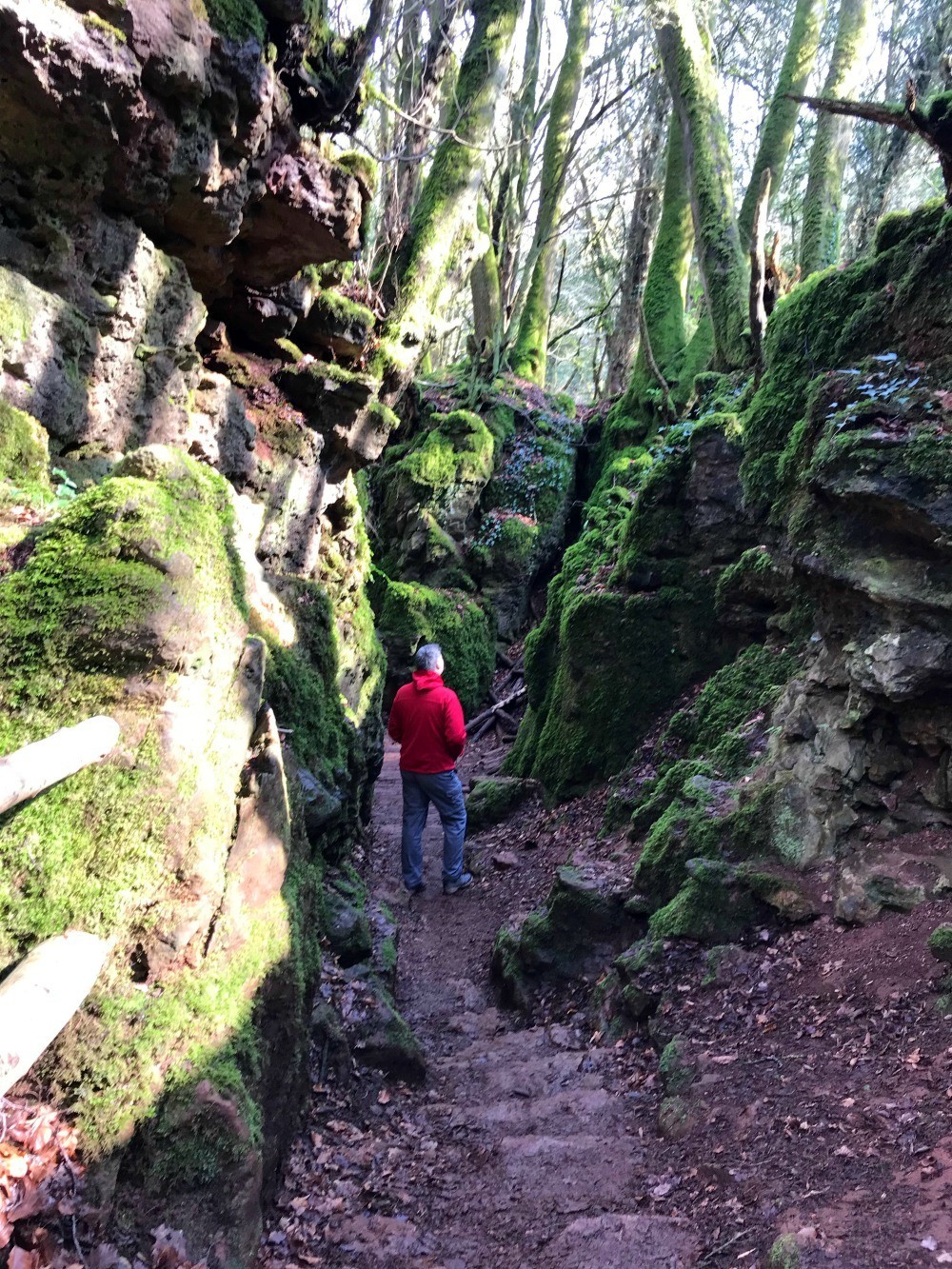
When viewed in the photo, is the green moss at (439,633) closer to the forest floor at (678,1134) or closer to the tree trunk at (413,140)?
the tree trunk at (413,140)

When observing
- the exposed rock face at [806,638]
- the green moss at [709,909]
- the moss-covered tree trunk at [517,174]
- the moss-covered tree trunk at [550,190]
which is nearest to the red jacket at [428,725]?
the exposed rock face at [806,638]

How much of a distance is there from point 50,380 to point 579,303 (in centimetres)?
3978

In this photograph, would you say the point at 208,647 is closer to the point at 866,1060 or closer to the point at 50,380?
the point at 50,380

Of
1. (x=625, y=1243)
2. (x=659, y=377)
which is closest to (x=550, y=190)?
(x=659, y=377)

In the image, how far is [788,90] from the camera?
16.6 m

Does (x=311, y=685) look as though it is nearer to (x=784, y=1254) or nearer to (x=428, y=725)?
(x=428, y=725)

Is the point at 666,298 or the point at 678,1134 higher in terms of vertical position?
the point at 666,298

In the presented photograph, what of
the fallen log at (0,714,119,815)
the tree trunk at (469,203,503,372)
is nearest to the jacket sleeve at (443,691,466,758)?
the fallen log at (0,714,119,815)

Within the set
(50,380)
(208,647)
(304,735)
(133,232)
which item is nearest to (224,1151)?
(208,647)

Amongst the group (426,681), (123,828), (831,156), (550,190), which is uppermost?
(550,190)

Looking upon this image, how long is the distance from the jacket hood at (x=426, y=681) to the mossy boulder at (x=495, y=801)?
274 centimetres

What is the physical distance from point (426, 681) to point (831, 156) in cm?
1551

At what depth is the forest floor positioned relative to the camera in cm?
342

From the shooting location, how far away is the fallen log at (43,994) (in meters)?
2.35
